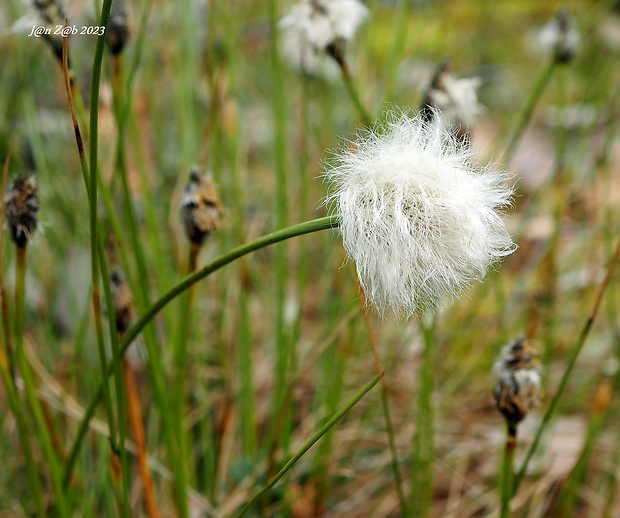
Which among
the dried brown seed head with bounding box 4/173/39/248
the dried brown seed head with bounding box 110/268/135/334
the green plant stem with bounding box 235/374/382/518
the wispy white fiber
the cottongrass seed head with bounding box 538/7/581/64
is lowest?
the green plant stem with bounding box 235/374/382/518

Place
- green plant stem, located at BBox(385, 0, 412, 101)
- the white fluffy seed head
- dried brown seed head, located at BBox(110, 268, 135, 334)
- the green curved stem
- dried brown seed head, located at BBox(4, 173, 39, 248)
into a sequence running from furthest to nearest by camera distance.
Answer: green plant stem, located at BBox(385, 0, 412, 101) < the white fluffy seed head < dried brown seed head, located at BBox(110, 268, 135, 334) < dried brown seed head, located at BBox(4, 173, 39, 248) < the green curved stem

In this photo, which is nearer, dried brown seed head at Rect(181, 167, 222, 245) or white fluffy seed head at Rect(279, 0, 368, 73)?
dried brown seed head at Rect(181, 167, 222, 245)

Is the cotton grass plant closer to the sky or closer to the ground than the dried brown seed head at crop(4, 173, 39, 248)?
closer to the ground

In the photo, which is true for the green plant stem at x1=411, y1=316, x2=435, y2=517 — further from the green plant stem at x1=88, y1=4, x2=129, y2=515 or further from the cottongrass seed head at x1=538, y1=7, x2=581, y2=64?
the cottongrass seed head at x1=538, y1=7, x2=581, y2=64

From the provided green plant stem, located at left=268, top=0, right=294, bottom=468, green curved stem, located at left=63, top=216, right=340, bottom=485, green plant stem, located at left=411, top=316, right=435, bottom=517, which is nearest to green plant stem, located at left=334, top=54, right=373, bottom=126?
green plant stem, located at left=268, top=0, right=294, bottom=468

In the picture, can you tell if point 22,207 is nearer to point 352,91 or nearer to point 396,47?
point 352,91

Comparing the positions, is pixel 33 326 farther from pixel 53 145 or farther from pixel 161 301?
pixel 161 301

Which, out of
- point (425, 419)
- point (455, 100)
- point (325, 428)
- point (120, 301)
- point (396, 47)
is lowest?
point (425, 419)

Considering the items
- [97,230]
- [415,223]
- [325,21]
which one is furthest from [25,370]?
[325,21]
